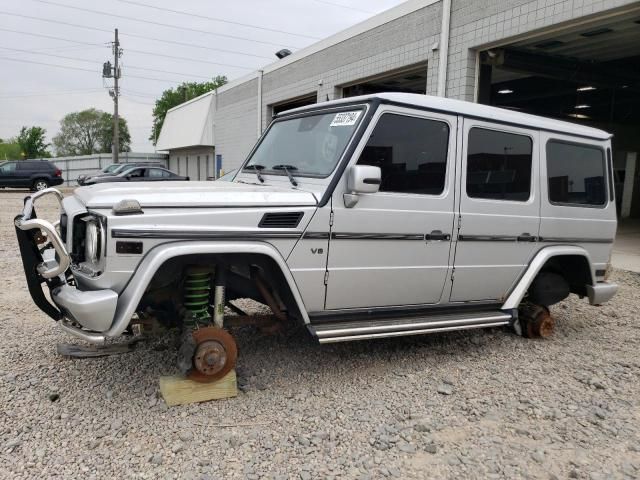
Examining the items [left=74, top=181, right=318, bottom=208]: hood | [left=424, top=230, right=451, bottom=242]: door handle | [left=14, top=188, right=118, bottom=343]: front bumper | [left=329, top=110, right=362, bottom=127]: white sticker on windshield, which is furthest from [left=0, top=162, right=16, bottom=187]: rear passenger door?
[left=424, top=230, right=451, bottom=242]: door handle

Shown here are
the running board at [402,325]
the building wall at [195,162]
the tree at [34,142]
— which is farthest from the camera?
the tree at [34,142]

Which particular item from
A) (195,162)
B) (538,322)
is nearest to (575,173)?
(538,322)

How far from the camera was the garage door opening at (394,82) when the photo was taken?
1302cm

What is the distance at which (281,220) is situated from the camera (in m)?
3.53

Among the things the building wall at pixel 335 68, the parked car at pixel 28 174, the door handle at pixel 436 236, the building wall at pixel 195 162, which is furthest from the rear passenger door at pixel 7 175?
the door handle at pixel 436 236

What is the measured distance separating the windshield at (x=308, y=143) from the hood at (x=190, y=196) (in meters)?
0.36

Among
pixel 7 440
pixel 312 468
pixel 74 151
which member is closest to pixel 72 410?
pixel 7 440

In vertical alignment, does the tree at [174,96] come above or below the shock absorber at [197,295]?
above

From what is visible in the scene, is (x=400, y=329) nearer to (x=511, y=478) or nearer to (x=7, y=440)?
(x=511, y=478)

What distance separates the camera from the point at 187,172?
35406 millimetres

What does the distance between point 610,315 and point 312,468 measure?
503 cm

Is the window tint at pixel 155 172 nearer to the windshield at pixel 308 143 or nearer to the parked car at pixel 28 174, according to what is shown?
the parked car at pixel 28 174

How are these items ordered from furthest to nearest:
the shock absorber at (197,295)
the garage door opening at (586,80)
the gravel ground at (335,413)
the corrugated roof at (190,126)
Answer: the corrugated roof at (190,126) → the garage door opening at (586,80) → the shock absorber at (197,295) → the gravel ground at (335,413)

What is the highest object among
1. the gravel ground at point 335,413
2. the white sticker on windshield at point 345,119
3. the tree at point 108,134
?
the tree at point 108,134
